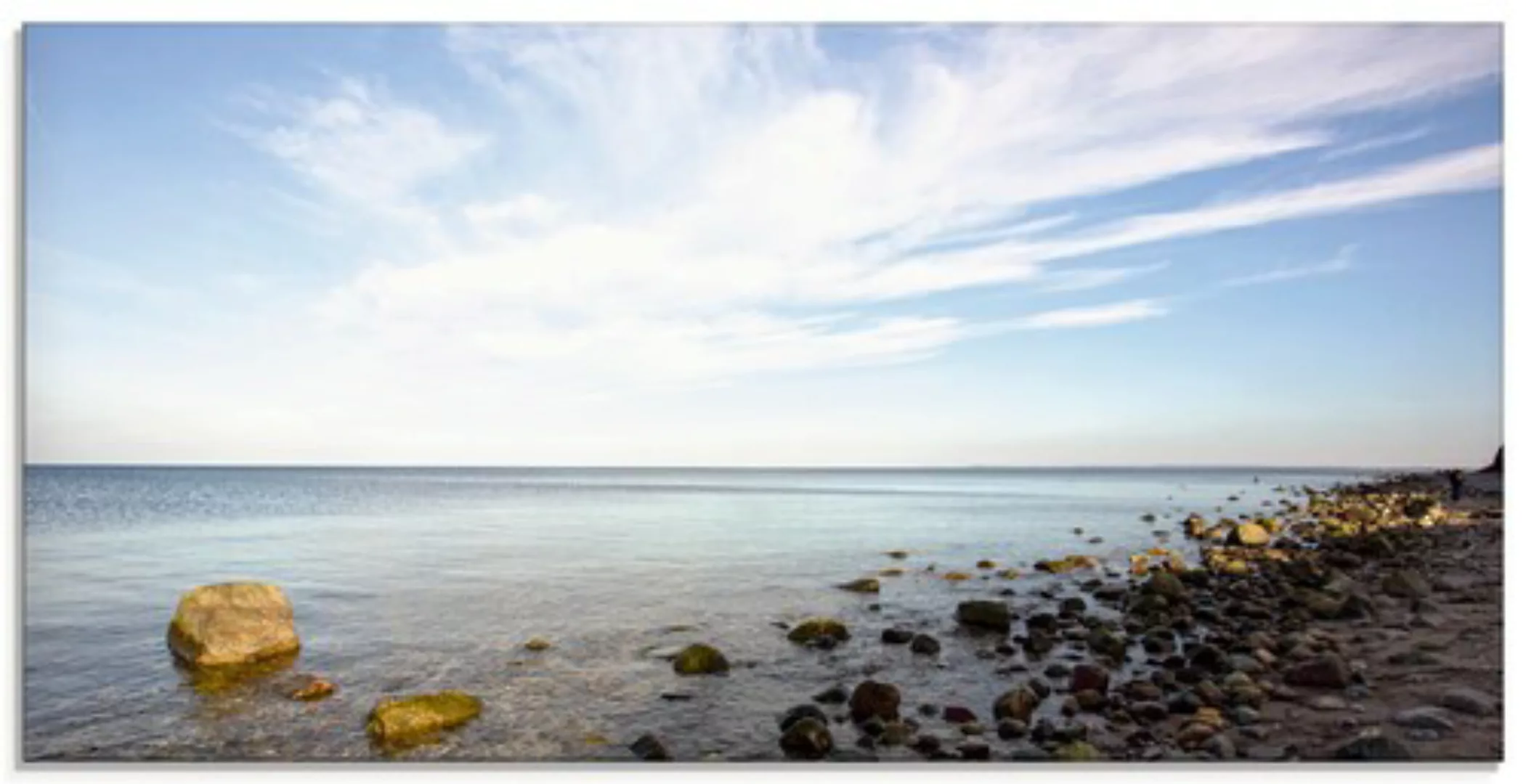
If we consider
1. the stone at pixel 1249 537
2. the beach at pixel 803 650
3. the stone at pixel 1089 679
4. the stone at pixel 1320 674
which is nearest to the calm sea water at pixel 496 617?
the beach at pixel 803 650

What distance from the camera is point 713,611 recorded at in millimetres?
8266

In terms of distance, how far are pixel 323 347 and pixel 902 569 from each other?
7611mm

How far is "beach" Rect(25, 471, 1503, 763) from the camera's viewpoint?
5.08 metres

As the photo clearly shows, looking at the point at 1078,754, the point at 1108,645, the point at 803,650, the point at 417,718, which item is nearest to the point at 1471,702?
the point at 1108,645

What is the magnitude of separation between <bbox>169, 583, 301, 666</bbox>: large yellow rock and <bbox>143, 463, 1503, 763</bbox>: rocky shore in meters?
0.01

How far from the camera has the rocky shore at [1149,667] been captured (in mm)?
5004

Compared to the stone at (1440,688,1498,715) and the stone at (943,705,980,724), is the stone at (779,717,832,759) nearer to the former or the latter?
the stone at (943,705,980,724)

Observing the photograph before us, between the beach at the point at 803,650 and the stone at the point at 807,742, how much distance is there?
0.7 inches

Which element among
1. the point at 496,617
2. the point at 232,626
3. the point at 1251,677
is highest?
the point at 232,626

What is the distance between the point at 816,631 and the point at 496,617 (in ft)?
10.2

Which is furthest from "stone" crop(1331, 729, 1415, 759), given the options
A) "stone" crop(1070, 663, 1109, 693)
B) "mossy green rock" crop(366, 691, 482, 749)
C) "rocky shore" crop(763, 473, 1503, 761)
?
"mossy green rock" crop(366, 691, 482, 749)

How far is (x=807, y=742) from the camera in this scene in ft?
16.6

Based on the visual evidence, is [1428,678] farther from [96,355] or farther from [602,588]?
[96,355]

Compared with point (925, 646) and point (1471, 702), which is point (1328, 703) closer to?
point (1471, 702)
